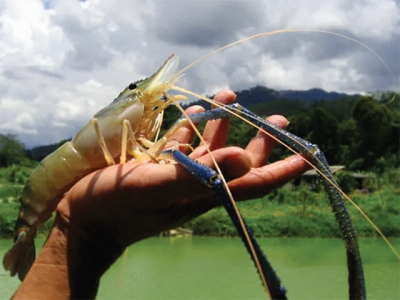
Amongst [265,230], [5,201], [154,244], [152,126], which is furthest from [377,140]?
[152,126]

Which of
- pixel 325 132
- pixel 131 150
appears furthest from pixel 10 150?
pixel 131 150

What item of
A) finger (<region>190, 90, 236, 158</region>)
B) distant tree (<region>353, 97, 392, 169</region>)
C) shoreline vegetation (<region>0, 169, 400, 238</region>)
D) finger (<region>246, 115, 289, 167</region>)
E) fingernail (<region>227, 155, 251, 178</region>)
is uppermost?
distant tree (<region>353, 97, 392, 169</region>)

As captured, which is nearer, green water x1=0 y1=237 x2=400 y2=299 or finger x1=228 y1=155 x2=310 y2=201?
finger x1=228 y1=155 x2=310 y2=201

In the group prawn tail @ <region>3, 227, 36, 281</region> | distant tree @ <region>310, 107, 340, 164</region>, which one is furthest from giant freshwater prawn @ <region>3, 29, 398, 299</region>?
distant tree @ <region>310, 107, 340, 164</region>

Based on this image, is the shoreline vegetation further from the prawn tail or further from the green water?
the prawn tail

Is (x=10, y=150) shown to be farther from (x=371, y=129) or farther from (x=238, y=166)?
(x=238, y=166)

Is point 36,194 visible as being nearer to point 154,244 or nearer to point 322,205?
point 154,244
